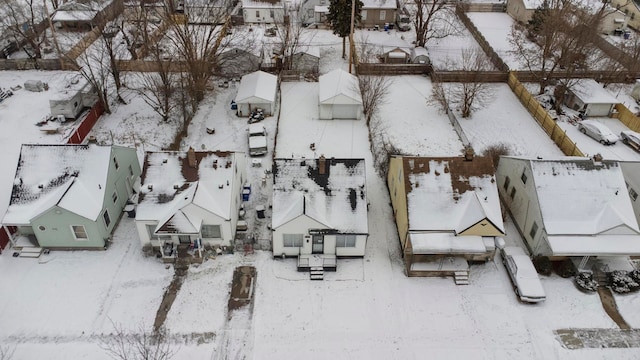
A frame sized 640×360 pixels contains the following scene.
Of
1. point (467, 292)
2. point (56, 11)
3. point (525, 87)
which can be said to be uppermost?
point (56, 11)

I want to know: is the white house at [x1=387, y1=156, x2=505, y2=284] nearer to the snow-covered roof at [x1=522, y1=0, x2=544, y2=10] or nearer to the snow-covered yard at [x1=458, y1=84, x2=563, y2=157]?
the snow-covered yard at [x1=458, y1=84, x2=563, y2=157]

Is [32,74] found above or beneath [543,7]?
beneath

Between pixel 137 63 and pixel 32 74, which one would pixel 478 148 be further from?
pixel 32 74

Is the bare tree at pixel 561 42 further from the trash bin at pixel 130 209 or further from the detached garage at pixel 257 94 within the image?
the trash bin at pixel 130 209

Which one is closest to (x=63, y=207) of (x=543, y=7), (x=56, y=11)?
(x=56, y=11)

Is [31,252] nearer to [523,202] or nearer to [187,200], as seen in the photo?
[187,200]
